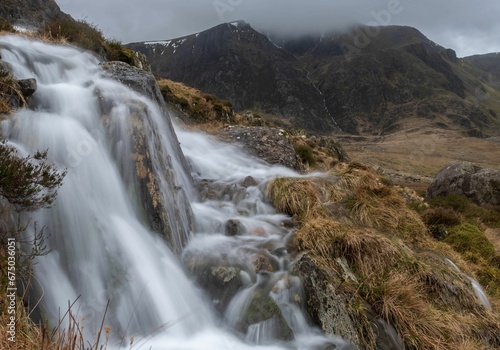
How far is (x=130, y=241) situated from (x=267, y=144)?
29.7 feet

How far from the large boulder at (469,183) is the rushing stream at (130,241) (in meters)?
17.2

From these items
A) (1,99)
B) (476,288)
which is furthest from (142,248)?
(476,288)

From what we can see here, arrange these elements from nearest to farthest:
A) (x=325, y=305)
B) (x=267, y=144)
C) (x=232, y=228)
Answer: (x=325, y=305), (x=232, y=228), (x=267, y=144)

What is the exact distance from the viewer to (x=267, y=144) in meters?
14.6

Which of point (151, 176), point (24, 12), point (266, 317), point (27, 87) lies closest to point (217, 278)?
point (266, 317)

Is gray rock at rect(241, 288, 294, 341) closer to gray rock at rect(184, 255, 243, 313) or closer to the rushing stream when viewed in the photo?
the rushing stream

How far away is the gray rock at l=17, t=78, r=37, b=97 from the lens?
7.65 m

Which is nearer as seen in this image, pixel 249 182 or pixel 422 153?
pixel 249 182

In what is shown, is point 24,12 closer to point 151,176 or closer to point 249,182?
point 249,182

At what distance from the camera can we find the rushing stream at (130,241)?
17.4ft

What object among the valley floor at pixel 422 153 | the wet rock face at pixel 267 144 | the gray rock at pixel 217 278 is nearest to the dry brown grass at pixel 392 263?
the gray rock at pixel 217 278

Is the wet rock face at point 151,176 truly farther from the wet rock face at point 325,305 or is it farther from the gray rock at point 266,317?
the wet rock face at point 325,305

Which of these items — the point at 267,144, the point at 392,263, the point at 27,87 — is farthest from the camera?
the point at 267,144

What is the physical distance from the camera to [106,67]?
33.3 feet
